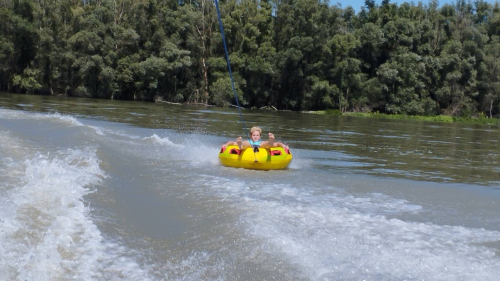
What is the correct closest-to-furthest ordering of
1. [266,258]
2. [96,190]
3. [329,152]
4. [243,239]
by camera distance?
[266,258] < [243,239] < [96,190] < [329,152]

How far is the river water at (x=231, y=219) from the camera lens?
3749 millimetres

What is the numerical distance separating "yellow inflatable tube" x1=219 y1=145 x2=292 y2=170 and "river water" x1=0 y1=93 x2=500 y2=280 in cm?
20

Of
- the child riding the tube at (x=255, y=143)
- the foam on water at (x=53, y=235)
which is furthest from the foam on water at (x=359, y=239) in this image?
the child riding the tube at (x=255, y=143)

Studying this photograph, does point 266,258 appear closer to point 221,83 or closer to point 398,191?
point 398,191

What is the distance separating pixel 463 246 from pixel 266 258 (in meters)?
1.99

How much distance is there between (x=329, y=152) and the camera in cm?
1146

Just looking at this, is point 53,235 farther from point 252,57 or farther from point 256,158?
point 252,57

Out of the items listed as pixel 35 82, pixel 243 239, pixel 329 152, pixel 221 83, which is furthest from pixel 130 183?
pixel 35 82

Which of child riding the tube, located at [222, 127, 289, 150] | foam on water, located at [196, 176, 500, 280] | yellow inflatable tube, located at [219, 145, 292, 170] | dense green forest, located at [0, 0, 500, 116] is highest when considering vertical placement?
dense green forest, located at [0, 0, 500, 116]

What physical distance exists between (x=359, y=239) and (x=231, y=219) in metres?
1.36

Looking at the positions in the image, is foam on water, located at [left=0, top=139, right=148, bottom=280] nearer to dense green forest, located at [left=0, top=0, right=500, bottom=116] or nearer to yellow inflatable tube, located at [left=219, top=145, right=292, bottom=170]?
yellow inflatable tube, located at [left=219, top=145, right=292, bottom=170]

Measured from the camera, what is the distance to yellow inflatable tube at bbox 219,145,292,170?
8391 mm

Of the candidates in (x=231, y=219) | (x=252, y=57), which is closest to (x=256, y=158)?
(x=231, y=219)

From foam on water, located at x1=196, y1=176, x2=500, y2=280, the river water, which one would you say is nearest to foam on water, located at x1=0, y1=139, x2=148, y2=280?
the river water
